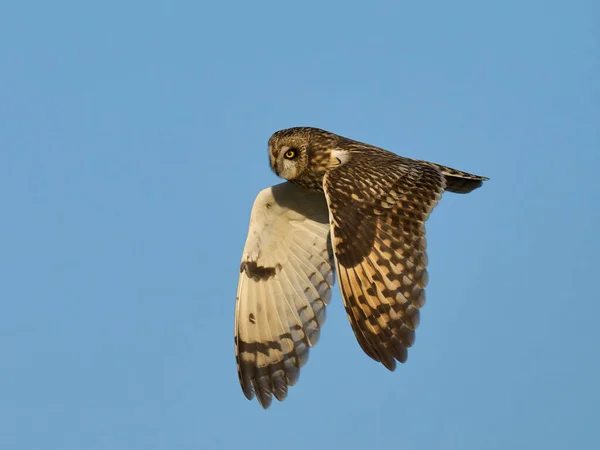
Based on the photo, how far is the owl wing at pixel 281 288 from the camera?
37.0 feet

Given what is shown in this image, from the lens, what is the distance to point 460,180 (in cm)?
1094

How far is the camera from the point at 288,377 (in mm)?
11195

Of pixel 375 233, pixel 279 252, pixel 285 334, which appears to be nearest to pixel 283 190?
pixel 279 252

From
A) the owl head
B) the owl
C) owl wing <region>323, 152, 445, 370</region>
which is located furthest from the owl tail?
the owl head

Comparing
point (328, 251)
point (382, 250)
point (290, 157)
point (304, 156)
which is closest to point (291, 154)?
point (290, 157)

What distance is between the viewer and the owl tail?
10.7m

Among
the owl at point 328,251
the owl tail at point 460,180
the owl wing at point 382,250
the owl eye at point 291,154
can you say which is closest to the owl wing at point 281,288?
the owl at point 328,251

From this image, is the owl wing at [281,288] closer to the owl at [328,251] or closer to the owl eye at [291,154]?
the owl at [328,251]

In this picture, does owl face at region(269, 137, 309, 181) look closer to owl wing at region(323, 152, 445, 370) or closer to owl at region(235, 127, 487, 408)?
owl at region(235, 127, 487, 408)

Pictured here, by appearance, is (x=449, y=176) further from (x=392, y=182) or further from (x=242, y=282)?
(x=242, y=282)

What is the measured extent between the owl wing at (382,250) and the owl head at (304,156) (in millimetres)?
859

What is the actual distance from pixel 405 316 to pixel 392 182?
1.43 metres

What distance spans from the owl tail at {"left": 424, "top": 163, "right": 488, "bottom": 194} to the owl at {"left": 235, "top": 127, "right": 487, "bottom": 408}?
0.01 metres

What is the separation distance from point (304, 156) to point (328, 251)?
4.08 feet
